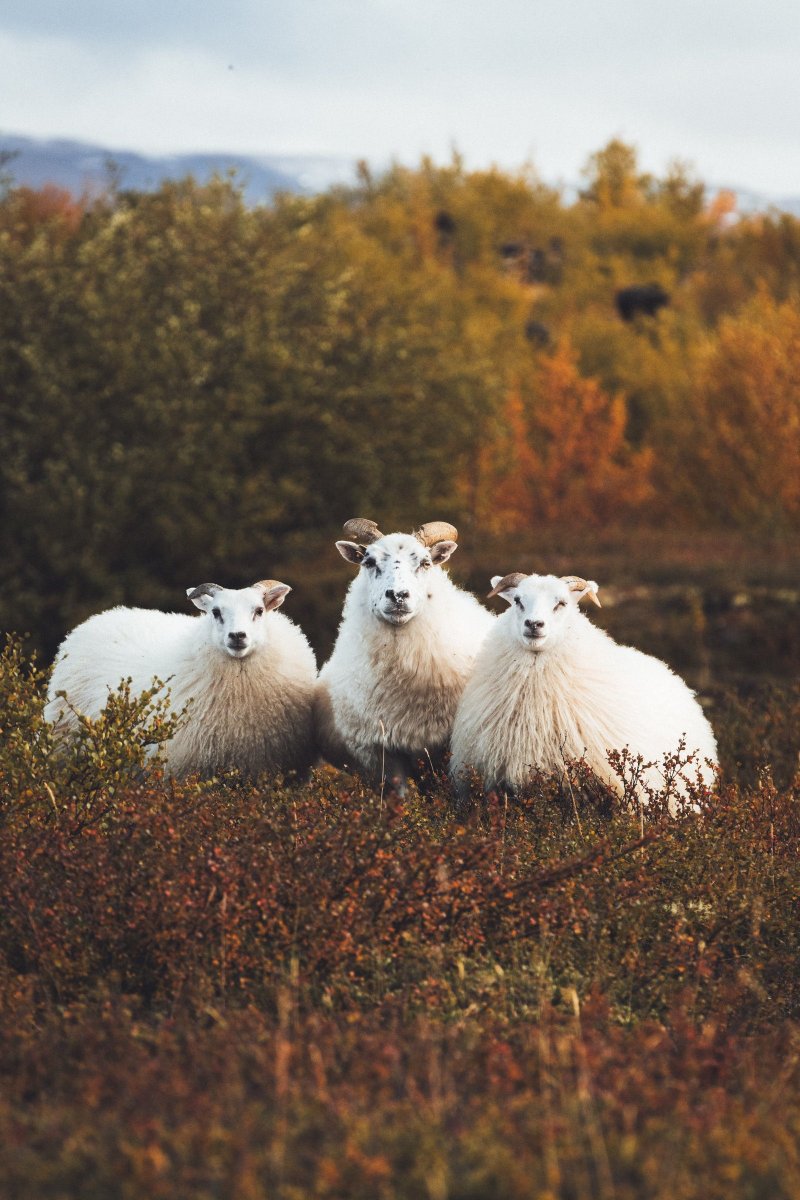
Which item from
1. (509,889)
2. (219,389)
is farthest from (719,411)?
(509,889)

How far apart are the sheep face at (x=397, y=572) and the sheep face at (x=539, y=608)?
0.45 m

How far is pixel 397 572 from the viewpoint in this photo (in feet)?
24.3

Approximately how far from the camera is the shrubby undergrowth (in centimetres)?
323

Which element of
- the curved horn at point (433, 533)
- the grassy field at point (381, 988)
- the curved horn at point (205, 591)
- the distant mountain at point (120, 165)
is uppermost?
the distant mountain at point (120, 165)

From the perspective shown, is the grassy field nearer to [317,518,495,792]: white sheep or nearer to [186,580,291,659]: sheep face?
[317,518,495,792]: white sheep

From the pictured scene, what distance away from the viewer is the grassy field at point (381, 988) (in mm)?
3221

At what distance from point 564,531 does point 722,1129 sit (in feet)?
67.5

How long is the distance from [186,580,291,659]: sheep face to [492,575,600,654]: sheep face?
54.9 inches

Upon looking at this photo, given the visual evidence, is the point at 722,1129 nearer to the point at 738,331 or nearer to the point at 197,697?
the point at 197,697

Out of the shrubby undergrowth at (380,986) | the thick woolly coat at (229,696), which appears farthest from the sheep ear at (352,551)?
the shrubby undergrowth at (380,986)

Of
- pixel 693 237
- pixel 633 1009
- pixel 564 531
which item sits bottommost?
pixel 633 1009

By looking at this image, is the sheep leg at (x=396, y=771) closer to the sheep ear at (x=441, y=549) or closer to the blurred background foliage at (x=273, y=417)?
the sheep ear at (x=441, y=549)

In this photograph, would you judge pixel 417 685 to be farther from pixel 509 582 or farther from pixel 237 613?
pixel 237 613

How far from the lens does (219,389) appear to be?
21516 mm
